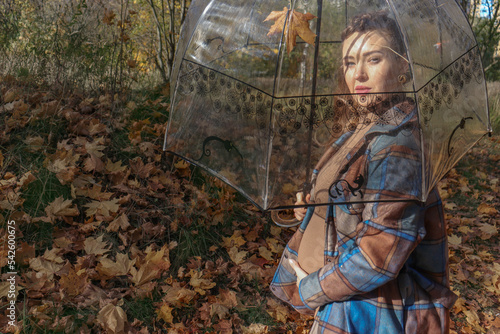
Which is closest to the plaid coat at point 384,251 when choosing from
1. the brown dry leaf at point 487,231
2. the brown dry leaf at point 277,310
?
the brown dry leaf at point 277,310

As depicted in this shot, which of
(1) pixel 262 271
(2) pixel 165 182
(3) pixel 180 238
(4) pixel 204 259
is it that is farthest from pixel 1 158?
(1) pixel 262 271

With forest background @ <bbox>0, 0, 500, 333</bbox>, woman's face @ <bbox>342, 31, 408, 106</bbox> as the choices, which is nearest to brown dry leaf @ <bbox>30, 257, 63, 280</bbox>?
forest background @ <bbox>0, 0, 500, 333</bbox>

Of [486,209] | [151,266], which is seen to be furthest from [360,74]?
[486,209]

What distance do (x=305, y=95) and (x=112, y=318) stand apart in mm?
1722

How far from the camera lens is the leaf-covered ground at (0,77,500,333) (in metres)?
2.52

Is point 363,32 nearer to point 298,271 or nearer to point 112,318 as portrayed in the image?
point 298,271

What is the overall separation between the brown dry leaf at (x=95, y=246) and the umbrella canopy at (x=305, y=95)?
1.38 meters

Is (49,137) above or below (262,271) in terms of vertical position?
above

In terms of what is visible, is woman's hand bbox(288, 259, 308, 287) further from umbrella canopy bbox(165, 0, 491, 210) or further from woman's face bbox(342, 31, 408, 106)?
woman's face bbox(342, 31, 408, 106)

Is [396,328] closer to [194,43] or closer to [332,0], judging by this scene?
[332,0]

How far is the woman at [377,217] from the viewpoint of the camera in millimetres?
1341

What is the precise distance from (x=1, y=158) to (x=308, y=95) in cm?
274

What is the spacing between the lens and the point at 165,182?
141 inches

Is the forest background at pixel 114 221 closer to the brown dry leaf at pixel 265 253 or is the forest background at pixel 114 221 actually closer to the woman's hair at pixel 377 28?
the brown dry leaf at pixel 265 253
